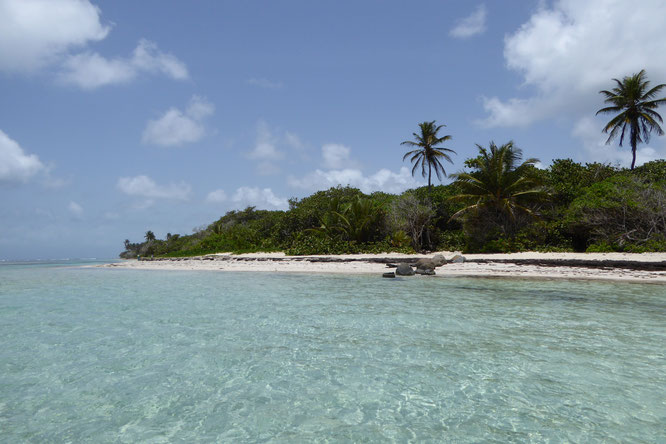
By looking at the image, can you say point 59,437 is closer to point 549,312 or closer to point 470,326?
point 470,326

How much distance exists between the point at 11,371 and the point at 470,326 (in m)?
6.69

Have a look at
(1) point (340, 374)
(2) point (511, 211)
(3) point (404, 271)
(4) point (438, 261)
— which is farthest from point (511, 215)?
(1) point (340, 374)

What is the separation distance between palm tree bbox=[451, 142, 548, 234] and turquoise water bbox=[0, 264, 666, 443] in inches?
547

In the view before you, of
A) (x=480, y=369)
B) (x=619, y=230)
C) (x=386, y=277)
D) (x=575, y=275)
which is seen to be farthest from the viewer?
(x=619, y=230)

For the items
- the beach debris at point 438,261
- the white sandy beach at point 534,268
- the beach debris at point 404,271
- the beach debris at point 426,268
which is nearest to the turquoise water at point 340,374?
the white sandy beach at point 534,268

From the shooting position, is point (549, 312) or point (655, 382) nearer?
point (655, 382)

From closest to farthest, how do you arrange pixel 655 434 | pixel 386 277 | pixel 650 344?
pixel 655 434 → pixel 650 344 → pixel 386 277

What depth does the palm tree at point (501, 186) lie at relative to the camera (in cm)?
2120

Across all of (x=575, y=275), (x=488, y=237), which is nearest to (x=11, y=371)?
(x=575, y=275)

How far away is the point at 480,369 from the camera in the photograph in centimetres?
426

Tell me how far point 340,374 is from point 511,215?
20048 mm

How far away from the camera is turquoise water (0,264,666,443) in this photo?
298 cm

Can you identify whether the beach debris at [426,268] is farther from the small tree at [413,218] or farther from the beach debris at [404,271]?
the small tree at [413,218]

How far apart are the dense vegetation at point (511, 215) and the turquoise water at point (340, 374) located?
1247 centimetres
